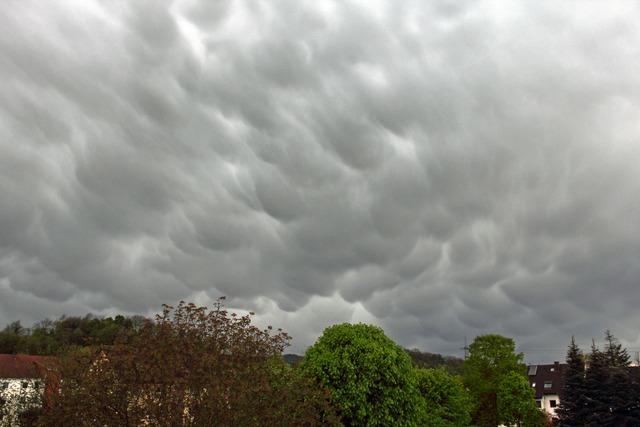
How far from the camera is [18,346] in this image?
93.6m

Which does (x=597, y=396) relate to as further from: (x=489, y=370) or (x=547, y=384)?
(x=547, y=384)

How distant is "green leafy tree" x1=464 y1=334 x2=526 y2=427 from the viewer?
7194cm

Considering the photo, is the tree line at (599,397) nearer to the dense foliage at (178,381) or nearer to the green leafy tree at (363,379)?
the green leafy tree at (363,379)

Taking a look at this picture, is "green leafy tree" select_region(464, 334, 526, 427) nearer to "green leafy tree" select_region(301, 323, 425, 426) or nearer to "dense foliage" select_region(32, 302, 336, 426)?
"green leafy tree" select_region(301, 323, 425, 426)

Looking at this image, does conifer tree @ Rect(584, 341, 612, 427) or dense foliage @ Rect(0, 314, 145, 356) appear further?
dense foliage @ Rect(0, 314, 145, 356)

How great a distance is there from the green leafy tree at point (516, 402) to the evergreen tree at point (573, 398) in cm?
318

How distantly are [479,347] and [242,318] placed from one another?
5919 cm

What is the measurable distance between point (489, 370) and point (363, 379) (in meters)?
49.1

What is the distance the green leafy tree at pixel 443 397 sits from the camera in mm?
48875

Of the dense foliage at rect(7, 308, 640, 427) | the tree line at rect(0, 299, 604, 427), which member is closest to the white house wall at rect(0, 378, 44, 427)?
the dense foliage at rect(7, 308, 640, 427)

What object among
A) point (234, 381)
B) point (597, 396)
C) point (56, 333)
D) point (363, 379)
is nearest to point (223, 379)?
point (234, 381)

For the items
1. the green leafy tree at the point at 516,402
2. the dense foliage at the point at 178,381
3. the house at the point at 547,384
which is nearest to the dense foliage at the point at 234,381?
the dense foliage at the point at 178,381

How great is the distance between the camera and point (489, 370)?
73.1 m

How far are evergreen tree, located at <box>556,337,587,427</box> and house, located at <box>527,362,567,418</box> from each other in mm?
49414
